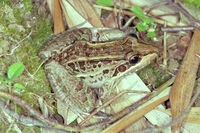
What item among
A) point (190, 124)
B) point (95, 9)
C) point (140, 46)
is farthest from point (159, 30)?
point (190, 124)

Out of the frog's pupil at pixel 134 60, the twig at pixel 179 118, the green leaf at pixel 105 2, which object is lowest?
the twig at pixel 179 118

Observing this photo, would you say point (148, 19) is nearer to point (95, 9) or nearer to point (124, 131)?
point (95, 9)

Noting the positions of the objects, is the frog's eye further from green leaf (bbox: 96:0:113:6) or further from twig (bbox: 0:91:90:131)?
twig (bbox: 0:91:90:131)

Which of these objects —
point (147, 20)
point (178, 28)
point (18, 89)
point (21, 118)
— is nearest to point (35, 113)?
point (21, 118)

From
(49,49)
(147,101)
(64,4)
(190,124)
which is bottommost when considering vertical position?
(190,124)

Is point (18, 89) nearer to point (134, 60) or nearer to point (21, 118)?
point (21, 118)

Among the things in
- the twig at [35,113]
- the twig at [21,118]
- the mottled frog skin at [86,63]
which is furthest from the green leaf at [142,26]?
the twig at [21,118]

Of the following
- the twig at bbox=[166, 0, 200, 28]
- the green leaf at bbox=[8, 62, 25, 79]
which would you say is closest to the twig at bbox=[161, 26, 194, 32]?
the twig at bbox=[166, 0, 200, 28]

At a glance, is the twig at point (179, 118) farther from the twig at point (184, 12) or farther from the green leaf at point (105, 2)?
the green leaf at point (105, 2)
